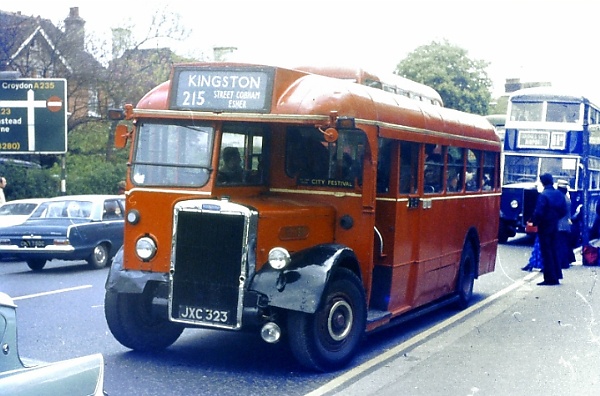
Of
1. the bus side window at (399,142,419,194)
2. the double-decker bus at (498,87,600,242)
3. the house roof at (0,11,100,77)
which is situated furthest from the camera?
the house roof at (0,11,100,77)

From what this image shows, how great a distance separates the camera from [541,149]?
2547 cm

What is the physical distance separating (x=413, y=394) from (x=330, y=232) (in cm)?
215

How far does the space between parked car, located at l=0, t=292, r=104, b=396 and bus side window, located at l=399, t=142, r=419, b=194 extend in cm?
618

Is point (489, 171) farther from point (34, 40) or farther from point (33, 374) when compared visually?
point (34, 40)

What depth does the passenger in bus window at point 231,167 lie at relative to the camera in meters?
8.78

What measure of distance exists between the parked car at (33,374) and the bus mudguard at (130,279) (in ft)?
13.2

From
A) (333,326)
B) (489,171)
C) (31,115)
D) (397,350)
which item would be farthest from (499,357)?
(31,115)

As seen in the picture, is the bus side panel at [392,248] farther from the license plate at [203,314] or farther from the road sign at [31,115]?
the road sign at [31,115]

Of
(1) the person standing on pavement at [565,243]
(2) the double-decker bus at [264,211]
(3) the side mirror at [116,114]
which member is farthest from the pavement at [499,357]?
(1) the person standing on pavement at [565,243]

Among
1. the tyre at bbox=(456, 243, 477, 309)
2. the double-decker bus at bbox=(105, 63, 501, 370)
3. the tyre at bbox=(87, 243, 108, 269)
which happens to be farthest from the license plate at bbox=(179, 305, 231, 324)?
the tyre at bbox=(87, 243, 108, 269)

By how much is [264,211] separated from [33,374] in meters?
4.29

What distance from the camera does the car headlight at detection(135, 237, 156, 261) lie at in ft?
28.3

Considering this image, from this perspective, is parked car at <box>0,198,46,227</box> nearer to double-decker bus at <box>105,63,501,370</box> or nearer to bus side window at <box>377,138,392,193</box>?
double-decker bus at <box>105,63,501,370</box>

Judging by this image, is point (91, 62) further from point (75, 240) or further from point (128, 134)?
point (128, 134)
